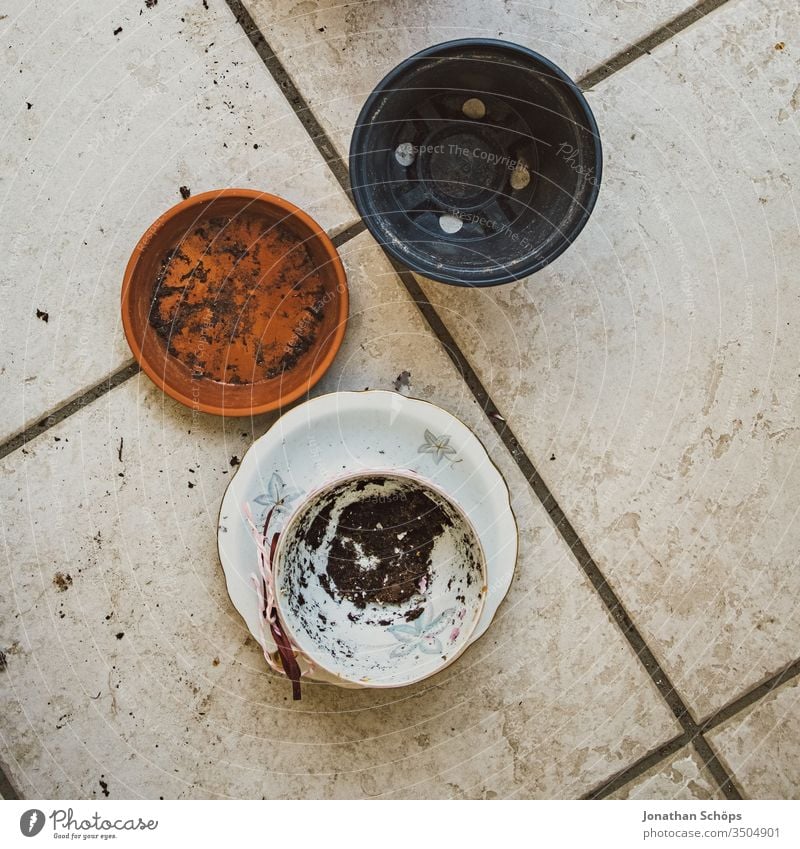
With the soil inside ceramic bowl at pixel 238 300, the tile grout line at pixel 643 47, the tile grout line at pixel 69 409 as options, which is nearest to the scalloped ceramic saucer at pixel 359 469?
the soil inside ceramic bowl at pixel 238 300

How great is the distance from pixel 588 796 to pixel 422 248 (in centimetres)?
73

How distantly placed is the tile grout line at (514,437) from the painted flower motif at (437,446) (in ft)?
0.33

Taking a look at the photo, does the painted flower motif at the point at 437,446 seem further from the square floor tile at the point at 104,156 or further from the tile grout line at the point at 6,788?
the tile grout line at the point at 6,788

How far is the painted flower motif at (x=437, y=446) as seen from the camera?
34.6 inches

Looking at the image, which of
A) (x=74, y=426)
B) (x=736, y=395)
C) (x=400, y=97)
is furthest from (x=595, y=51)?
(x=74, y=426)

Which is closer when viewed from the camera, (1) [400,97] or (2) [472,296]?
(1) [400,97]

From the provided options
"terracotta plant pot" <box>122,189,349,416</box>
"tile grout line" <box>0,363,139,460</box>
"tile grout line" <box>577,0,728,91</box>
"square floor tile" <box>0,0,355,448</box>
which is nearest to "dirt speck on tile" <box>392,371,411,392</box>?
"terracotta plant pot" <box>122,189,349,416</box>

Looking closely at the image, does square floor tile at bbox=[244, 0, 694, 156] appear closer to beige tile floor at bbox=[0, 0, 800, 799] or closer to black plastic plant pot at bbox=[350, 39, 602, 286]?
beige tile floor at bbox=[0, 0, 800, 799]

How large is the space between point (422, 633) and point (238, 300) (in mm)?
471

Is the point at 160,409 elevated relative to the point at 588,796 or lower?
elevated

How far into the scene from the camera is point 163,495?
0.95 meters

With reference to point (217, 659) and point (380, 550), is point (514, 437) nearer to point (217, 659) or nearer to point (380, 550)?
point (380, 550)

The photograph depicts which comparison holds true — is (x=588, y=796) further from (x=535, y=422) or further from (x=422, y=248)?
(x=422, y=248)

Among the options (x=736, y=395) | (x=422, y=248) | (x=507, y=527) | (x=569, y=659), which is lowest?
(x=569, y=659)
